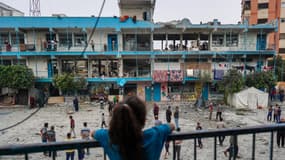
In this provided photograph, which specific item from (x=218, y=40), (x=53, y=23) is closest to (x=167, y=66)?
(x=218, y=40)

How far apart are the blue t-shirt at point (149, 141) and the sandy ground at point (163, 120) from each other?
520 cm

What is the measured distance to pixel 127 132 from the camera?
1137mm

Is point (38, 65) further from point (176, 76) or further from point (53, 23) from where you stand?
point (176, 76)

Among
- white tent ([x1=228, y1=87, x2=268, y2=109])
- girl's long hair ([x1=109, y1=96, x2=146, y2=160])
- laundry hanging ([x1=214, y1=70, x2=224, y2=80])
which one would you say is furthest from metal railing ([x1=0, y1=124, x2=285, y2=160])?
laundry hanging ([x1=214, y1=70, x2=224, y2=80])

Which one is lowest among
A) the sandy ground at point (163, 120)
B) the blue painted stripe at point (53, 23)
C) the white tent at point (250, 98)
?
the sandy ground at point (163, 120)

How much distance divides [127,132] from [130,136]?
1.2 inches

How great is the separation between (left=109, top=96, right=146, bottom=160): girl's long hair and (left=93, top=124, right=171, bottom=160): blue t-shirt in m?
0.06

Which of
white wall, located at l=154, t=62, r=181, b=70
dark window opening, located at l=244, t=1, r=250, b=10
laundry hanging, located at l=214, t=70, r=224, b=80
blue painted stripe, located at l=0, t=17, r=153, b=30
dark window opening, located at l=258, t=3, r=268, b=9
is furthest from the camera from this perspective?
dark window opening, located at l=244, t=1, r=250, b=10

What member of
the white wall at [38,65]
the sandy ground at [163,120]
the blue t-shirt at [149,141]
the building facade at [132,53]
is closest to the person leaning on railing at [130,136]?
the blue t-shirt at [149,141]

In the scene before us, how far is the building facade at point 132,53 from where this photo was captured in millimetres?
20719

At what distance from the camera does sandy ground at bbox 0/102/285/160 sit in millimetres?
7879

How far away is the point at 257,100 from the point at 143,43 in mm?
13095

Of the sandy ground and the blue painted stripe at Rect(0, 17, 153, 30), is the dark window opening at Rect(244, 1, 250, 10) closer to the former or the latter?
the blue painted stripe at Rect(0, 17, 153, 30)

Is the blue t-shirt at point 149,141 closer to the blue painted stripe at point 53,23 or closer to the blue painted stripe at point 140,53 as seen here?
the blue painted stripe at point 140,53
